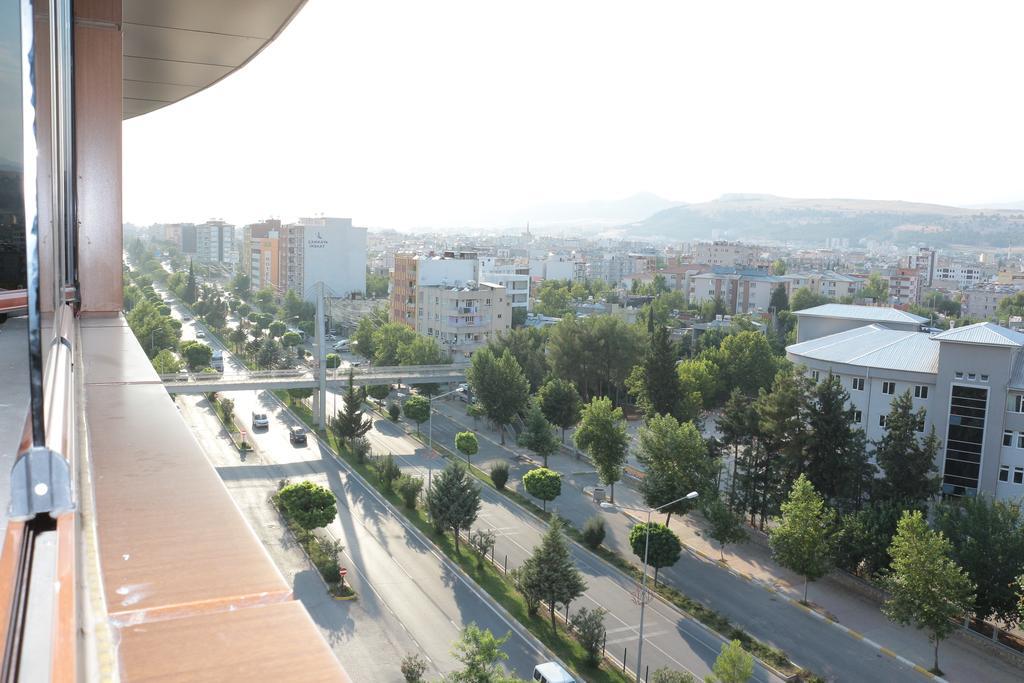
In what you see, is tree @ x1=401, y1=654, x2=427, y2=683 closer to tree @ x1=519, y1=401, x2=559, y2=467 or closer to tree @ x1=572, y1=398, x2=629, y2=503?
tree @ x1=572, y1=398, x2=629, y2=503

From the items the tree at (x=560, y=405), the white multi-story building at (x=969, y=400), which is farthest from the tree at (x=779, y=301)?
the white multi-story building at (x=969, y=400)

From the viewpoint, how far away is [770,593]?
8852 millimetres

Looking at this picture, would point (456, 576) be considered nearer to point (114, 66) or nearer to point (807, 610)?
point (807, 610)

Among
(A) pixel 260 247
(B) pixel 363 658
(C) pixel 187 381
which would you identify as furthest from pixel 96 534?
(A) pixel 260 247

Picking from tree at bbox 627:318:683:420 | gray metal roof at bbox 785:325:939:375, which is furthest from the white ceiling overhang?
tree at bbox 627:318:683:420

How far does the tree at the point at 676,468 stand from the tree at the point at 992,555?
9.57 ft

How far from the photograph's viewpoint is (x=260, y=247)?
37.7 meters

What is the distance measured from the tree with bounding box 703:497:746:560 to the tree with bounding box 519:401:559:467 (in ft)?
12.4

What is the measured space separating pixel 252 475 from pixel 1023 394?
1078 cm

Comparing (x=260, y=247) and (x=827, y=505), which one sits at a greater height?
(x=260, y=247)

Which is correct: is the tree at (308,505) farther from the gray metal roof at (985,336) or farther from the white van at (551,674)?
the gray metal roof at (985,336)

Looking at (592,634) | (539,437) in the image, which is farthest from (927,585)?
(539,437)

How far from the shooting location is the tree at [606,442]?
37.3ft

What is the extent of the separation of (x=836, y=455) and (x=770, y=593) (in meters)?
2.20
